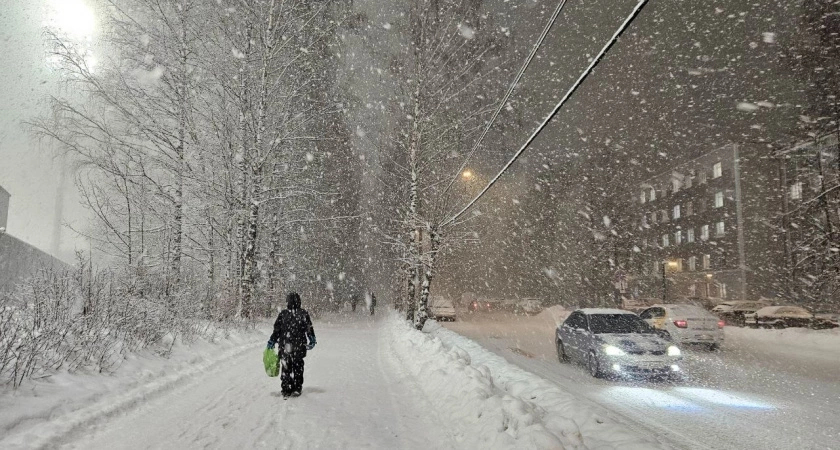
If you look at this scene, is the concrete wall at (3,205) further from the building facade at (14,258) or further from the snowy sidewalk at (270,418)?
the snowy sidewalk at (270,418)

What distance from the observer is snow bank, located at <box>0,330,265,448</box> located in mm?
5301

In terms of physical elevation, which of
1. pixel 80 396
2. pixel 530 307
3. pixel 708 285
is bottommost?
pixel 530 307

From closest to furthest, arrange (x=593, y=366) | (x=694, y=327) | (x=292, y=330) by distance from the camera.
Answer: (x=292, y=330)
(x=593, y=366)
(x=694, y=327)

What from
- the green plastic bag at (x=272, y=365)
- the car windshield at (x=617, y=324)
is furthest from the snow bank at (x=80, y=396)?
the car windshield at (x=617, y=324)

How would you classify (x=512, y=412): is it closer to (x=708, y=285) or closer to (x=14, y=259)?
(x=14, y=259)

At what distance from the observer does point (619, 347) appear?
11203 mm

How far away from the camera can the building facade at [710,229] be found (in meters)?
46.5

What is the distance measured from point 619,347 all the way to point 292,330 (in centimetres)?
715

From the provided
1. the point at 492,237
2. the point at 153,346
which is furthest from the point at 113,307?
the point at 492,237

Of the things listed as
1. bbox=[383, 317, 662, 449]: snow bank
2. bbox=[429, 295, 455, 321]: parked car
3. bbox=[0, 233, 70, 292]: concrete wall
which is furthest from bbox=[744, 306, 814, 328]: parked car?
bbox=[0, 233, 70, 292]: concrete wall

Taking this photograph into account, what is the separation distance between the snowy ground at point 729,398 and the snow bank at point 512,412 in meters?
0.82

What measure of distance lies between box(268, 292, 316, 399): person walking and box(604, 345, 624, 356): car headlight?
6603 mm

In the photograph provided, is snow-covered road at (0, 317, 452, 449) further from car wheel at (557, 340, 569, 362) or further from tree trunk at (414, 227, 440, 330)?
tree trunk at (414, 227, 440, 330)

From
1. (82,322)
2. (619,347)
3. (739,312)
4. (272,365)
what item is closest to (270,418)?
(272,365)
